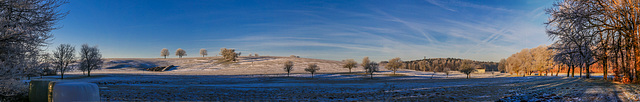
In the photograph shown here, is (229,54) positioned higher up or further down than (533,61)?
higher up

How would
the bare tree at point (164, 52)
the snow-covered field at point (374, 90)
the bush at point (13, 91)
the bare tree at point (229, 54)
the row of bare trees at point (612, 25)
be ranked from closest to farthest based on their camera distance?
the bush at point (13, 91), the snow-covered field at point (374, 90), the row of bare trees at point (612, 25), the bare tree at point (229, 54), the bare tree at point (164, 52)

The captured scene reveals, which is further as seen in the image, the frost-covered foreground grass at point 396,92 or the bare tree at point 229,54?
the bare tree at point 229,54

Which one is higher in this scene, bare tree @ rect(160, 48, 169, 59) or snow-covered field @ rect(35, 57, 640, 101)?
bare tree @ rect(160, 48, 169, 59)

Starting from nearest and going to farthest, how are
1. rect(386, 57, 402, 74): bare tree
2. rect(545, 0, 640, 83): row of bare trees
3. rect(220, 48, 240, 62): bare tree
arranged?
rect(545, 0, 640, 83): row of bare trees < rect(386, 57, 402, 74): bare tree < rect(220, 48, 240, 62): bare tree

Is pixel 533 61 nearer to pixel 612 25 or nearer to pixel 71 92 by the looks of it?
pixel 612 25

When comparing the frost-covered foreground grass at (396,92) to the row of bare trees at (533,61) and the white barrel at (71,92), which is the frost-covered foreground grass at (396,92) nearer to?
the white barrel at (71,92)

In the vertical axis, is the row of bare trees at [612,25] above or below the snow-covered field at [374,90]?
above

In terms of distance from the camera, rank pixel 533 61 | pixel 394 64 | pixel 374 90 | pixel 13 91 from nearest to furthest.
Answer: pixel 13 91, pixel 374 90, pixel 533 61, pixel 394 64

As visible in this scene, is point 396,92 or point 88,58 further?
point 88,58

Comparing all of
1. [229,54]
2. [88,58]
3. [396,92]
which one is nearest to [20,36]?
[396,92]

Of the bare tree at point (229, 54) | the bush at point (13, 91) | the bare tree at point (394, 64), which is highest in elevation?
the bare tree at point (229, 54)

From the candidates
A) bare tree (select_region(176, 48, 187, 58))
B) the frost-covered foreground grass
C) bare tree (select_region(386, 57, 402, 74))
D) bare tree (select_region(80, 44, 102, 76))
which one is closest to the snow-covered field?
the frost-covered foreground grass

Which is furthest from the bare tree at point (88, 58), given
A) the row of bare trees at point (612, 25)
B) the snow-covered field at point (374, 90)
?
the row of bare trees at point (612, 25)

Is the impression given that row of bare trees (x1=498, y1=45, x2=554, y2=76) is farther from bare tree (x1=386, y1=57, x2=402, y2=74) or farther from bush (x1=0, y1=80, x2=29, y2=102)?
bush (x1=0, y1=80, x2=29, y2=102)
